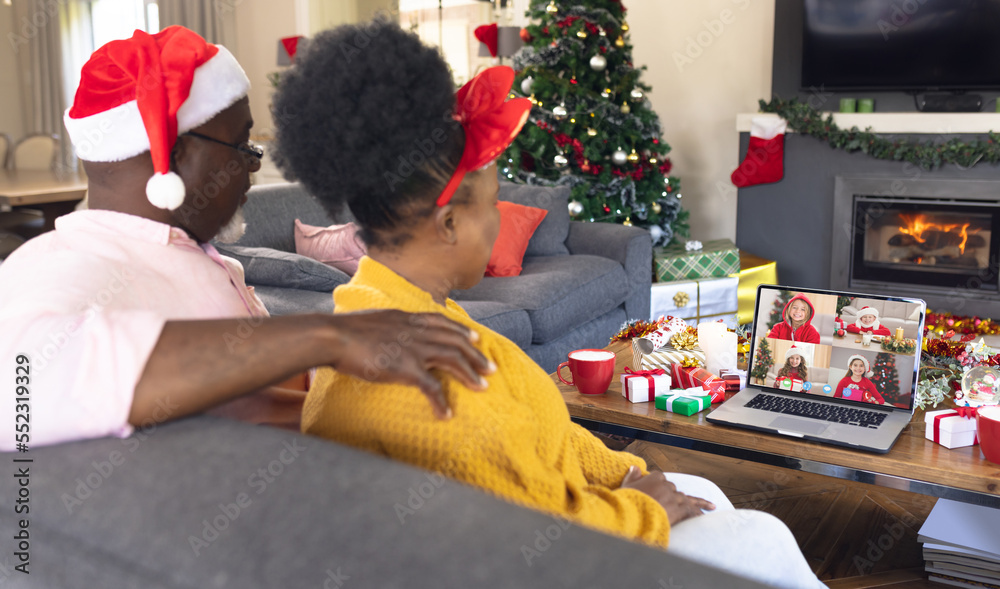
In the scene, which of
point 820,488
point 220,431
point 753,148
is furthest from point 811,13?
point 220,431

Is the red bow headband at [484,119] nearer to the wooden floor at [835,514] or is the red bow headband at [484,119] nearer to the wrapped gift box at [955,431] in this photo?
the wrapped gift box at [955,431]

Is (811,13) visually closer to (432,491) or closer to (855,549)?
(855,549)

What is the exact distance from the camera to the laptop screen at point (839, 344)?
63.7 inches

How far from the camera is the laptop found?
5.22 ft

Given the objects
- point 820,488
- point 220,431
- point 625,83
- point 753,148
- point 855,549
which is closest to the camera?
point 220,431

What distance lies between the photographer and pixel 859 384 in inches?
65.4

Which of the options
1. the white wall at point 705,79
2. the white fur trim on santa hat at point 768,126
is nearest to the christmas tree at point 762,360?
the white fur trim on santa hat at point 768,126

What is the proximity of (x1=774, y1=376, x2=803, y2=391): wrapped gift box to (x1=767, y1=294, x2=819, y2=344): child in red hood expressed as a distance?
9 centimetres

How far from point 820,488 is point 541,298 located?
1.13 metres

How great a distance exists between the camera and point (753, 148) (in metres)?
4.47

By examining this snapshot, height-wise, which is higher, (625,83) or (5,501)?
(625,83)

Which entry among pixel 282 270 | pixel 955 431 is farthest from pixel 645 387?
pixel 282 270

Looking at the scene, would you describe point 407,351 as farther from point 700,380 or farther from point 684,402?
point 700,380

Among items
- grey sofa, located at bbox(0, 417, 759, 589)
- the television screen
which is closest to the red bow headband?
grey sofa, located at bbox(0, 417, 759, 589)
